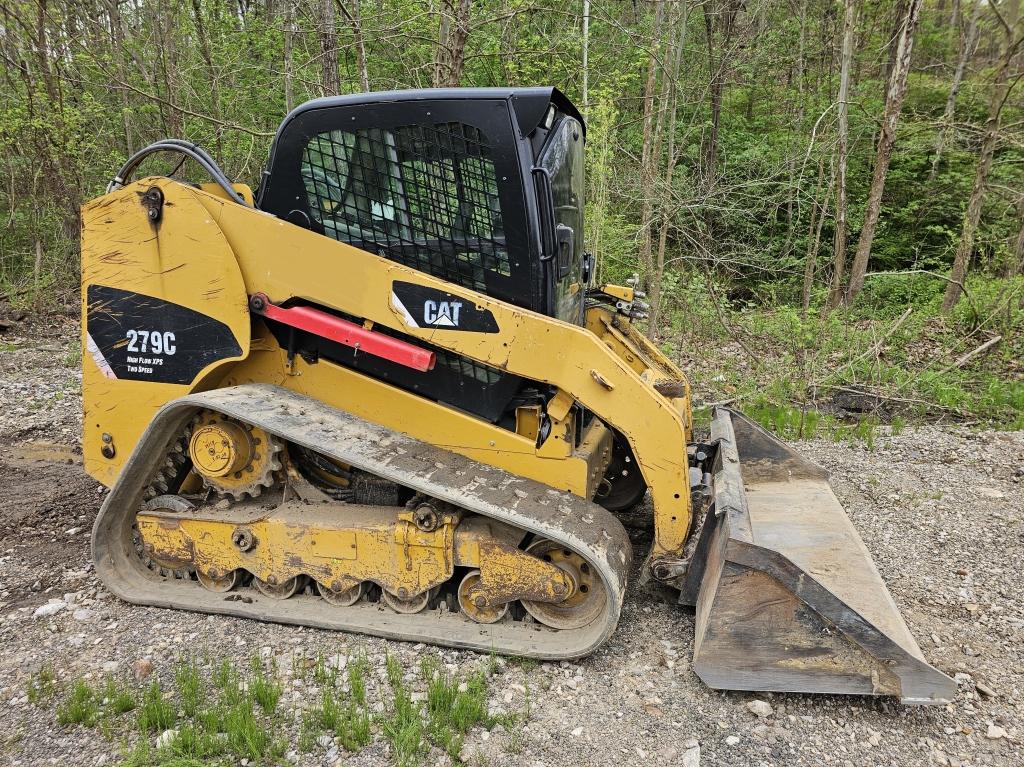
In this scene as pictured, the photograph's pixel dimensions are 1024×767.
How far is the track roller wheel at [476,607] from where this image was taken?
331 centimetres

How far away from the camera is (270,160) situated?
3.47 metres

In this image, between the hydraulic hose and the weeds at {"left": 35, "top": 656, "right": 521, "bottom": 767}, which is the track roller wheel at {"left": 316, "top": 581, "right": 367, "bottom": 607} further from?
the hydraulic hose

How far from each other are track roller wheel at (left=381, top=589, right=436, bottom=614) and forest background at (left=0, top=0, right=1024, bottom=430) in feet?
12.8

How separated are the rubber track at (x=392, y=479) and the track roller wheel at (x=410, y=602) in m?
0.03

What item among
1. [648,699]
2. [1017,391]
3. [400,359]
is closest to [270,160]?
[400,359]

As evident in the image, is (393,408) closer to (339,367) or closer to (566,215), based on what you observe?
(339,367)

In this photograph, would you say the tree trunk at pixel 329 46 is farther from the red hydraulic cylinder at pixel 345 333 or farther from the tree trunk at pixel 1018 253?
the tree trunk at pixel 1018 253

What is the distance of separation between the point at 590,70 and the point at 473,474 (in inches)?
314

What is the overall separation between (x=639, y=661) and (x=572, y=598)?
0.39 m

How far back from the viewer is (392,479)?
3.15 metres

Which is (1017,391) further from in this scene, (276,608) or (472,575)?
(276,608)

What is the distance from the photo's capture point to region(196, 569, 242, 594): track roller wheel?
11.6 feet

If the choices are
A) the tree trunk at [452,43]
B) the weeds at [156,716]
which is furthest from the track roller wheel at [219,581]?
the tree trunk at [452,43]

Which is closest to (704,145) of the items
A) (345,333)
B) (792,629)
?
(345,333)
